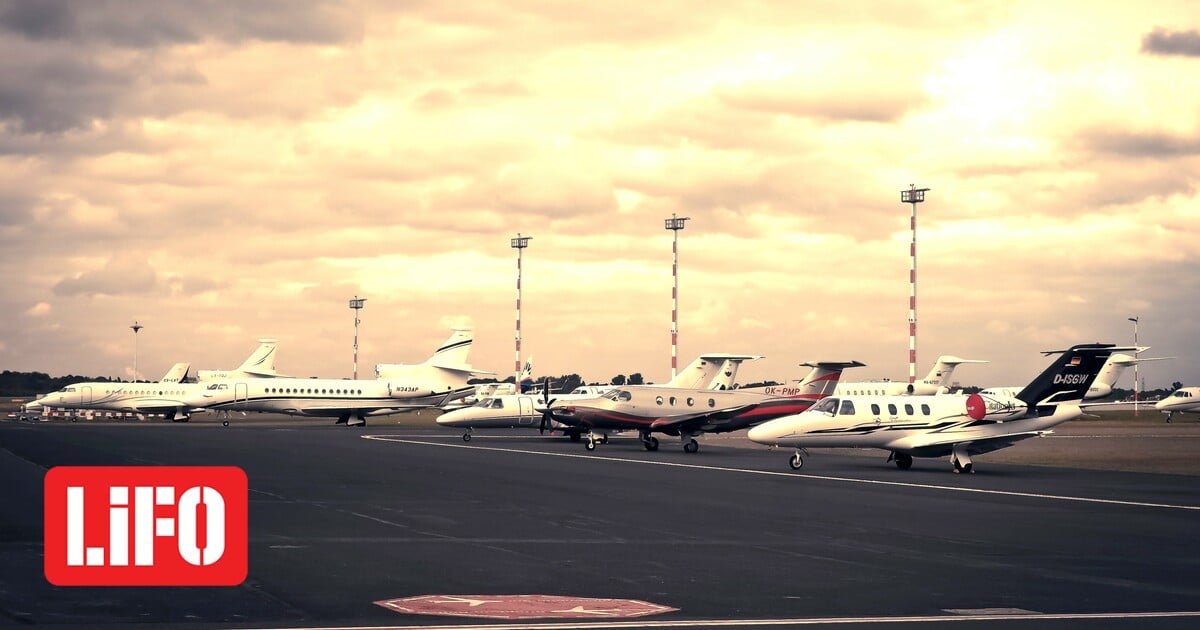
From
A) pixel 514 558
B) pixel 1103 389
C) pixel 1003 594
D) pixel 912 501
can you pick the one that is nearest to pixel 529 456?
pixel 912 501

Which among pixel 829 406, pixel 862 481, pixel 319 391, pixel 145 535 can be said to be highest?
pixel 319 391

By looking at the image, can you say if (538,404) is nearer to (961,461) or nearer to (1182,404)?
(961,461)

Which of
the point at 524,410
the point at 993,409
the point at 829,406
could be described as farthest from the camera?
the point at 524,410

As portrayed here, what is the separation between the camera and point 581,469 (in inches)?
1645

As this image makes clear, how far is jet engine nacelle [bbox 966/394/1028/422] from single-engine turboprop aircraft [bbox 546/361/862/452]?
573 inches

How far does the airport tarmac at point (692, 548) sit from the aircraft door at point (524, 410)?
30.2 metres

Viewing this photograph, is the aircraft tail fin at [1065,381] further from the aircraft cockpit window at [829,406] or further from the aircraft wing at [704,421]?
the aircraft wing at [704,421]

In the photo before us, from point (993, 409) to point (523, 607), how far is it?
3081 centimetres

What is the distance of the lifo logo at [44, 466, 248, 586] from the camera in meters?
15.5

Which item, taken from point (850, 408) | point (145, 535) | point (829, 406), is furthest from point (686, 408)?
point (145, 535)

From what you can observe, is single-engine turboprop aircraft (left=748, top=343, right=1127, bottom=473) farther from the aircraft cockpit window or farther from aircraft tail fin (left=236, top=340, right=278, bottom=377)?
aircraft tail fin (left=236, top=340, right=278, bottom=377)

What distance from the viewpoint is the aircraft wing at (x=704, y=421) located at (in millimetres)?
56656

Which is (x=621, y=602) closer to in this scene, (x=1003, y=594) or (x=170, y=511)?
(x=1003, y=594)

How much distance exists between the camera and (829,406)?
136ft
